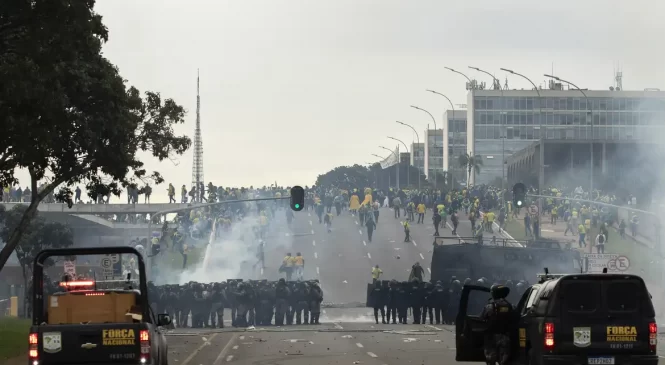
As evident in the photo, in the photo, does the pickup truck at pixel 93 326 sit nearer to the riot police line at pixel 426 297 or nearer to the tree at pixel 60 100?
the tree at pixel 60 100

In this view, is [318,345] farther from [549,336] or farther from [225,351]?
[549,336]

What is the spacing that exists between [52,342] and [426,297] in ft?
93.7

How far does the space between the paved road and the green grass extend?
375 centimetres

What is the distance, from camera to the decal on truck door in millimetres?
18719

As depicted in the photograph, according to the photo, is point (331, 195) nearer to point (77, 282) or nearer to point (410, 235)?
point (410, 235)

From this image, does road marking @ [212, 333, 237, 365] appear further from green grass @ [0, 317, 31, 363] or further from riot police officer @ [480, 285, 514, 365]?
riot police officer @ [480, 285, 514, 365]

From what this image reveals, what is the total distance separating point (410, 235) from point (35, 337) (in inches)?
2720

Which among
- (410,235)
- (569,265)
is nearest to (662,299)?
(569,265)

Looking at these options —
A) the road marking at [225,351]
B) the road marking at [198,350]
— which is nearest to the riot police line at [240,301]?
the road marking at [198,350]

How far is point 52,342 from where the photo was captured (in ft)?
61.5

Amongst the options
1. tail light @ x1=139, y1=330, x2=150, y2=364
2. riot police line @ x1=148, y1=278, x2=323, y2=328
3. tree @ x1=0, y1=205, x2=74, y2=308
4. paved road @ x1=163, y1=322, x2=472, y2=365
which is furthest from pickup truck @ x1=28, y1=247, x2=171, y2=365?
tree @ x1=0, y1=205, x2=74, y2=308

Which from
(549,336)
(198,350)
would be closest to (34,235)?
Answer: (198,350)

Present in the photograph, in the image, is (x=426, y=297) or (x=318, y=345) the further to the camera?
(x=426, y=297)

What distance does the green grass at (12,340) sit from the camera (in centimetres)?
3200
